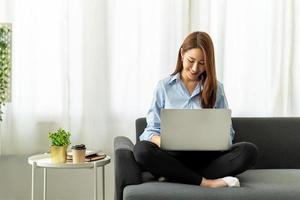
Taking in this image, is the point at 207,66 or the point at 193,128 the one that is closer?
the point at 193,128

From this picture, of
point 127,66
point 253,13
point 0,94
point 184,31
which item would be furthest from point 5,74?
point 253,13

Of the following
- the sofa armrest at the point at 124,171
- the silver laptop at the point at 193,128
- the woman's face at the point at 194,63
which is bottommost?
the sofa armrest at the point at 124,171

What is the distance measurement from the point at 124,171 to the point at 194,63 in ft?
2.25

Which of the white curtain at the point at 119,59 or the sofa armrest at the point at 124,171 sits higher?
the white curtain at the point at 119,59

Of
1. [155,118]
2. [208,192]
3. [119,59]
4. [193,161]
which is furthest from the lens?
[119,59]

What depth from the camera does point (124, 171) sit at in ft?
8.71

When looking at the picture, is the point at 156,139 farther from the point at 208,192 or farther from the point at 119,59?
the point at 119,59

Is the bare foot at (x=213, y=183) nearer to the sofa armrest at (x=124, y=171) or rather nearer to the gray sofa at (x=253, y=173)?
the gray sofa at (x=253, y=173)

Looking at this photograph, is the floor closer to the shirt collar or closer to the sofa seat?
the shirt collar

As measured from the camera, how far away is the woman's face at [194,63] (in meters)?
2.90

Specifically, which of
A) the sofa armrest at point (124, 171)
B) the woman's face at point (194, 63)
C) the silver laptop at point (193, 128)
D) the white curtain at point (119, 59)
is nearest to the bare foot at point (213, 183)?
the silver laptop at point (193, 128)

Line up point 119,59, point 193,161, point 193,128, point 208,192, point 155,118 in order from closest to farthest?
1. point 208,192
2. point 193,128
3. point 193,161
4. point 155,118
5. point 119,59

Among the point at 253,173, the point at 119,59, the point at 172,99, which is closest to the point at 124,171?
the point at 172,99

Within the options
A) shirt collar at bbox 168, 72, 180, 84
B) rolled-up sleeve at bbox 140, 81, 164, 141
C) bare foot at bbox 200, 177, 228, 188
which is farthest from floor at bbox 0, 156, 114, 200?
bare foot at bbox 200, 177, 228, 188
